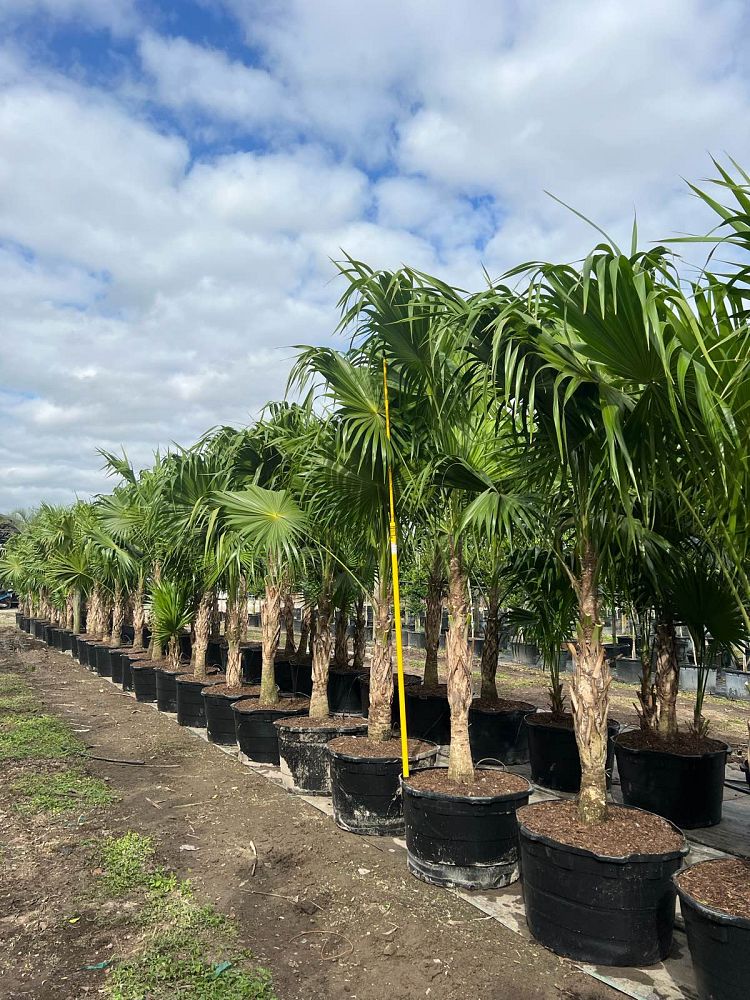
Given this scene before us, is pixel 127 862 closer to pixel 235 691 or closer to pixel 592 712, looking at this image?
pixel 592 712

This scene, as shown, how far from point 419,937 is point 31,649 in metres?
22.0

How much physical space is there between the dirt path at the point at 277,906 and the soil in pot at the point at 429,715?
1999 millimetres

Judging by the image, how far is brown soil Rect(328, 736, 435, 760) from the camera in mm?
5452

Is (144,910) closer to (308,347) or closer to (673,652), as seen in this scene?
(308,347)

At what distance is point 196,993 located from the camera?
321 centimetres

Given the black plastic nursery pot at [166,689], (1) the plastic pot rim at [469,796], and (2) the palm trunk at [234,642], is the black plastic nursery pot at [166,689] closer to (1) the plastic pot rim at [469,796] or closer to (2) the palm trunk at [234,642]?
(2) the palm trunk at [234,642]

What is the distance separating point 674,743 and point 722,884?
311cm

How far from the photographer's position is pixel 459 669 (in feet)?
16.2

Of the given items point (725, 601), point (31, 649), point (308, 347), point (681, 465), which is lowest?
point (31, 649)

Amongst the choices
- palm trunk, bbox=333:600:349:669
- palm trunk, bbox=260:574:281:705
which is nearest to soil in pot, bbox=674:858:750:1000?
palm trunk, bbox=260:574:281:705

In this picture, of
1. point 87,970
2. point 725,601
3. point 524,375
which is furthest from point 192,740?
point 524,375

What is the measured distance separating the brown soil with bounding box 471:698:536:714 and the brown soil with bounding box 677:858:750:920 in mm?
4251

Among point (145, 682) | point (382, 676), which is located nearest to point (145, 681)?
point (145, 682)

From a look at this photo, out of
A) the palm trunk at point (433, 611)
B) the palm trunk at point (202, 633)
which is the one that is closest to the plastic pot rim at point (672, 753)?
the palm trunk at point (433, 611)
